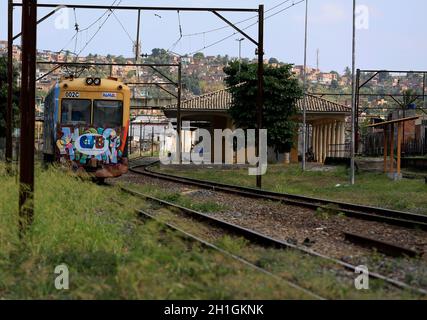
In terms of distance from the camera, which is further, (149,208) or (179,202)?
(179,202)

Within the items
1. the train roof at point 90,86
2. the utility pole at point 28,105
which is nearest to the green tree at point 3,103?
the train roof at point 90,86

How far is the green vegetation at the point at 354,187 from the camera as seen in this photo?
60.4 feet

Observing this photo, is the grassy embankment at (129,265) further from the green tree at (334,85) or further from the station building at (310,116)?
the green tree at (334,85)

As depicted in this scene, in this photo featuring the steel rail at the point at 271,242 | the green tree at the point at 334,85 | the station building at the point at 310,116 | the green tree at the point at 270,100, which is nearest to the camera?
the steel rail at the point at 271,242

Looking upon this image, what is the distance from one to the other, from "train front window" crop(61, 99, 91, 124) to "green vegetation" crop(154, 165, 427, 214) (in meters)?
6.79

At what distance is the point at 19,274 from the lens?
283 inches

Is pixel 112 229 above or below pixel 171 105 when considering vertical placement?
below

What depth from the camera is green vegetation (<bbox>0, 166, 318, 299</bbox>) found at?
6016mm

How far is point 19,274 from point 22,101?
3.60 meters

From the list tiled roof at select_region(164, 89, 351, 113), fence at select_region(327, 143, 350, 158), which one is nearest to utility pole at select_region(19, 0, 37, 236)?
tiled roof at select_region(164, 89, 351, 113)

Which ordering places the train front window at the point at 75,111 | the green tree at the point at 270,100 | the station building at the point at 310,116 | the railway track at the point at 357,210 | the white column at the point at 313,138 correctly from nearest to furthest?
the railway track at the point at 357,210 → the train front window at the point at 75,111 → the green tree at the point at 270,100 → the station building at the point at 310,116 → the white column at the point at 313,138

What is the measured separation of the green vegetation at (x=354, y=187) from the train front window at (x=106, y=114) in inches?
231

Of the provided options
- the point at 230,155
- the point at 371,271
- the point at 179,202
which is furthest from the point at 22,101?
the point at 230,155
